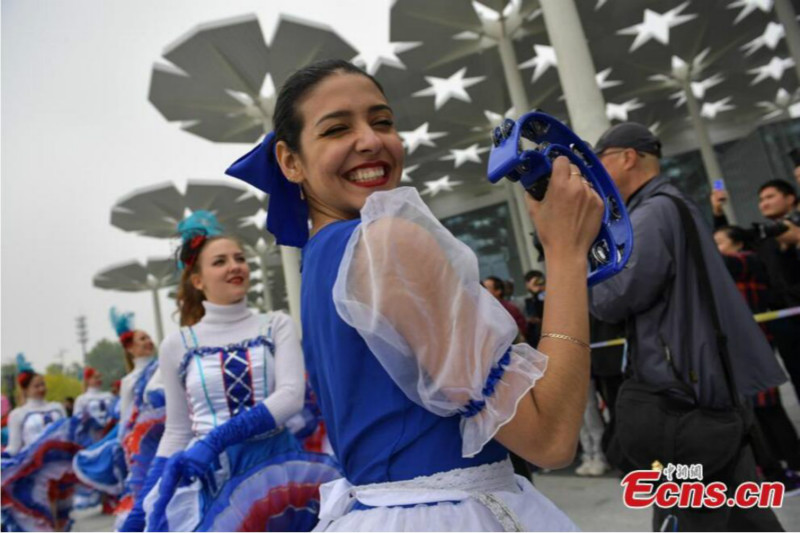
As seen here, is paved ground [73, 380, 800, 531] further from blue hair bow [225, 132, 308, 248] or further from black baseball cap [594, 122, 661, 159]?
blue hair bow [225, 132, 308, 248]

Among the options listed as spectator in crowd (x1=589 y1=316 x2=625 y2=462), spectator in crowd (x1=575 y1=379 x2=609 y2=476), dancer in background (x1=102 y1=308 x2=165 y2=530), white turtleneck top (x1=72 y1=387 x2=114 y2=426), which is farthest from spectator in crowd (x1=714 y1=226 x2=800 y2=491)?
white turtleneck top (x1=72 y1=387 x2=114 y2=426)

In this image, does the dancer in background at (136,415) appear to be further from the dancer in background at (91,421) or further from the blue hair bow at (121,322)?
the dancer in background at (91,421)

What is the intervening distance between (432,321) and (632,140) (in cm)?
174

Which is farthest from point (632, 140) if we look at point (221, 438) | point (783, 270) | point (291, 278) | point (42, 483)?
point (291, 278)

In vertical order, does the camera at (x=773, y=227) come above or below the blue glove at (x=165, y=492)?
above

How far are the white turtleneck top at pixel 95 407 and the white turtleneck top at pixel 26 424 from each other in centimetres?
36

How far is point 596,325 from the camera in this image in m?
4.60

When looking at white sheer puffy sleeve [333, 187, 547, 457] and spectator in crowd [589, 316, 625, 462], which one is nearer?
white sheer puffy sleeve [333, 187, 547, 457]

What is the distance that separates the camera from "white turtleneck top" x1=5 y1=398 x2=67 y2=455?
7309 mm

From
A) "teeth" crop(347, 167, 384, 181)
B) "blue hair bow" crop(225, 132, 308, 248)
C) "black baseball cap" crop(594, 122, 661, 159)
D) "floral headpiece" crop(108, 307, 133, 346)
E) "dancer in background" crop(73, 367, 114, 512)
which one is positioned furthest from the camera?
"dancer in background" crop(73, 367, 114, 512)

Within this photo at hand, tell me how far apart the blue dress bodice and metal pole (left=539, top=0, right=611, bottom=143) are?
8.59m

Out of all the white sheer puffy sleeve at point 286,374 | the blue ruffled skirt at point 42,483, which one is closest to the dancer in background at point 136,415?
the white sheer puffy sleeve at point 286,374

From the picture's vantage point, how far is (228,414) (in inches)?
104

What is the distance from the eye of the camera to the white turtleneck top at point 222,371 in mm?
2646
